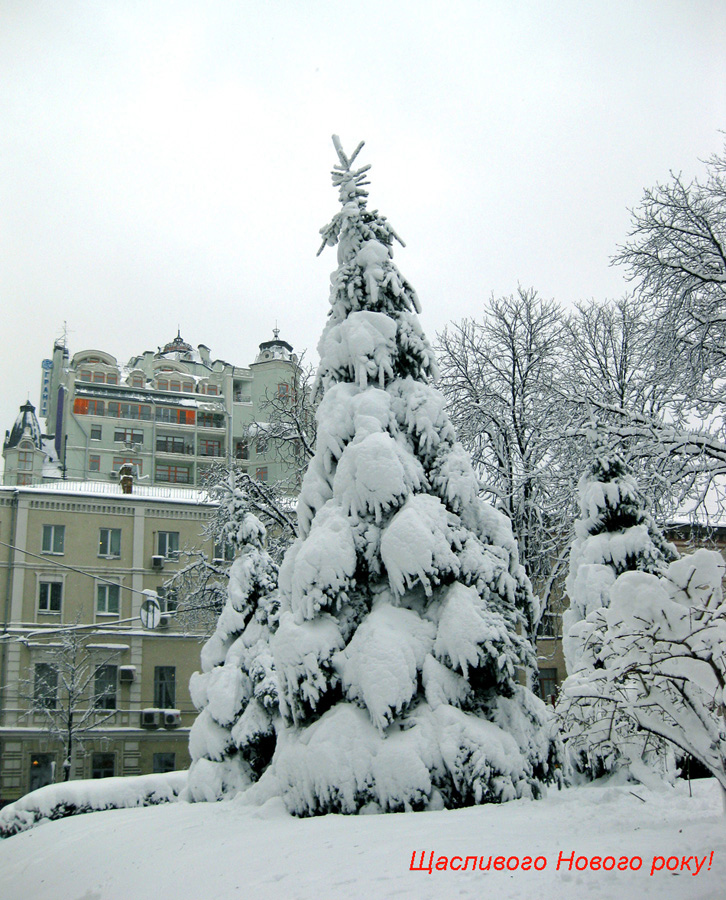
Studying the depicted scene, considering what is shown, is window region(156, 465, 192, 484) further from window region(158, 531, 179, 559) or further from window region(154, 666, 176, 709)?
window region(154, 666, 176, 709)

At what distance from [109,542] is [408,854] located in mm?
30843

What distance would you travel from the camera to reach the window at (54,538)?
1332 inches

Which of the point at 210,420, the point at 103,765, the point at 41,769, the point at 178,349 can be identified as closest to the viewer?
the point at 41,769

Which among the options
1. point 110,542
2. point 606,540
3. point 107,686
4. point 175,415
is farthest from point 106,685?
point 175,415

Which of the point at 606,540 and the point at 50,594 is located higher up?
the point at 50,594

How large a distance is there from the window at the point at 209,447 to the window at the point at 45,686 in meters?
28.8

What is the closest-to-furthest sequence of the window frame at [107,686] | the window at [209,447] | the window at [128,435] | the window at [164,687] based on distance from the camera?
1. the window frame at [107,686]
2. the window at [164,687]
3. the window at [128,435]
4. the window at [209,447]

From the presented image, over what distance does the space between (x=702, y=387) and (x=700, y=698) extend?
7.42 m

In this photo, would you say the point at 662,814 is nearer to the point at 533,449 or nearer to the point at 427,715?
the point at 427,715

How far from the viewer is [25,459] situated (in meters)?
50.8

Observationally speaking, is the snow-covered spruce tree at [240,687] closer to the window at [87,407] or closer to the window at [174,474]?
the window at [174,474]

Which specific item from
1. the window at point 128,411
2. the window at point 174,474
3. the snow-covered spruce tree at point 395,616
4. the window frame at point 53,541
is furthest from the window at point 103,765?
the window at point 128,411

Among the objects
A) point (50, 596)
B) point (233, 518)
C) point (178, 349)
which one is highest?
point (178, 349)

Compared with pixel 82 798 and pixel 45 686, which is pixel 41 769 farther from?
pixel 82 798
